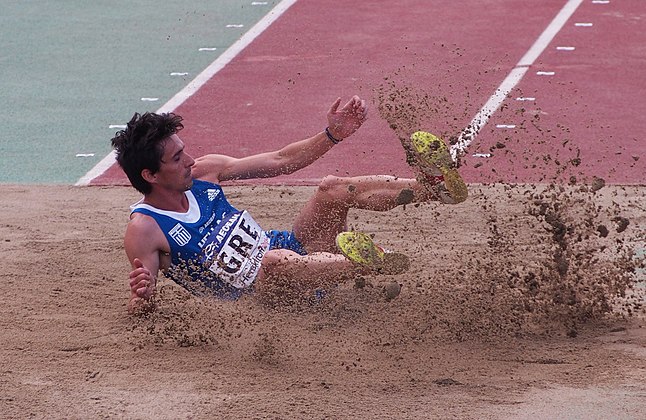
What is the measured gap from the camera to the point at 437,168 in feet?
18.9

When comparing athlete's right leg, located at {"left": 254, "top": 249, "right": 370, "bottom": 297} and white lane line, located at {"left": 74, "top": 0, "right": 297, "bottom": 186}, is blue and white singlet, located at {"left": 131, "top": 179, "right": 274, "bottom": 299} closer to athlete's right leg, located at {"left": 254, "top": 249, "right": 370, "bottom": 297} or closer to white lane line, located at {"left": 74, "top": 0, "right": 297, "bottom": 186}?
athlete's right leg, located at {"left": 254, "top": 249, "right": 370, "bottom": 297}

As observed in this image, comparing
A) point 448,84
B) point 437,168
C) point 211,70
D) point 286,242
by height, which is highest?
point 437,168

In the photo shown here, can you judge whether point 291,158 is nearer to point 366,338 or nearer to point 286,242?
point 286,242

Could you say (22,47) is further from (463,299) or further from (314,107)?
(463,299)

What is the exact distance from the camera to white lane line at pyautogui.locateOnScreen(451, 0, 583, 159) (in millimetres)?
8433

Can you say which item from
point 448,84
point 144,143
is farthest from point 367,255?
point 448,84

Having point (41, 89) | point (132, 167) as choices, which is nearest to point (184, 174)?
point (132, 167)

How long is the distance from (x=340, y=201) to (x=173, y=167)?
0.89 meters

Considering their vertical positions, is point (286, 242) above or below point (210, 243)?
below

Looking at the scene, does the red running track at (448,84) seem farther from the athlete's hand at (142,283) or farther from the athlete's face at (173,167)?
the athlete's hand at (142,283)

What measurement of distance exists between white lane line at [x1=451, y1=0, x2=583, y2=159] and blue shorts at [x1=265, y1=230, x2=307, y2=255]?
1.78m

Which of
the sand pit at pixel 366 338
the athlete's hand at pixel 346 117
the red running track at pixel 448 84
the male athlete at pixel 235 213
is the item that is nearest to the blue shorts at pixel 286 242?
the male athlete at pixel 235 213

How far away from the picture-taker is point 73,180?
826 cm

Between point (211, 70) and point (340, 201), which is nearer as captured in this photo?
point (340, 201)
